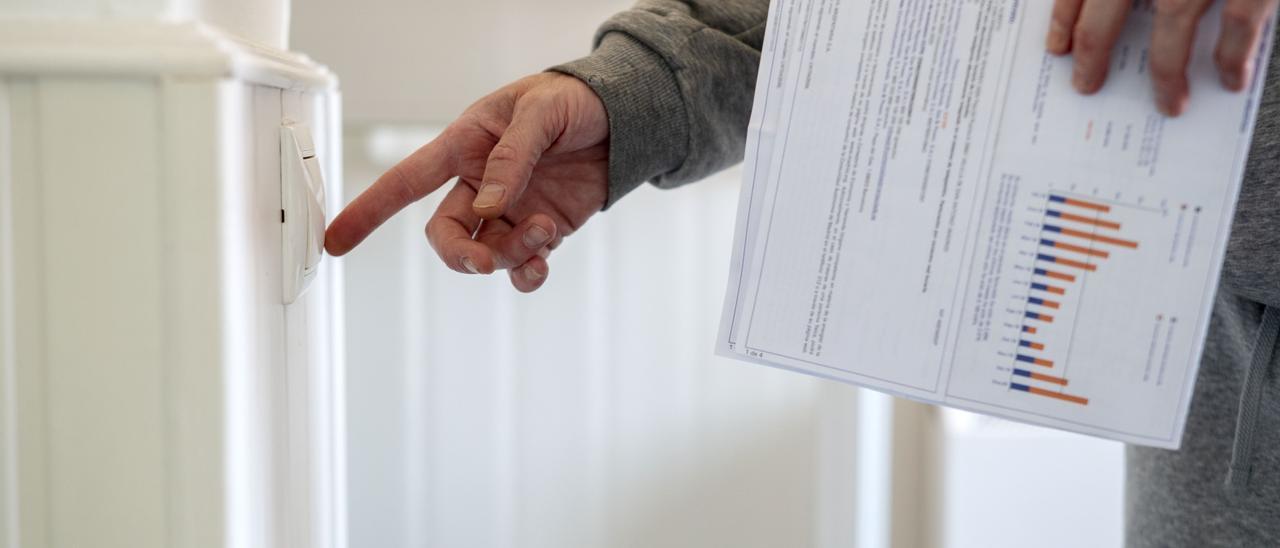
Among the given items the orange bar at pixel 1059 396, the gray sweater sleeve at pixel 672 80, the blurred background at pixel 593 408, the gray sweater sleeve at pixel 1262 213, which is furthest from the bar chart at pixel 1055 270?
the blurred background at pixel 593 408

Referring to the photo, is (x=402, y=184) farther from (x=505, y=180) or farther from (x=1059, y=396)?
(x=1059, y=396)

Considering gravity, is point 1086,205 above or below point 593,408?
above

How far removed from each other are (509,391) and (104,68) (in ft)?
2.19

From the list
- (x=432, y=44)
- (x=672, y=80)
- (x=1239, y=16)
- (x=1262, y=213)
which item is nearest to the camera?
A: (x=1239, y=16)

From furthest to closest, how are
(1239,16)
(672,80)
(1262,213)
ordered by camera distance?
(672,80) → (1262,213) → (1239,16)

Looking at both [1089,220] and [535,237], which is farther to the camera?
[535,237]

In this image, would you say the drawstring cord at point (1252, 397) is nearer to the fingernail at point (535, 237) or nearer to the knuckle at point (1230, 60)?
the knuckle at point (1230, 60)

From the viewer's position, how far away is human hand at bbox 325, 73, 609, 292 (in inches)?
23.0

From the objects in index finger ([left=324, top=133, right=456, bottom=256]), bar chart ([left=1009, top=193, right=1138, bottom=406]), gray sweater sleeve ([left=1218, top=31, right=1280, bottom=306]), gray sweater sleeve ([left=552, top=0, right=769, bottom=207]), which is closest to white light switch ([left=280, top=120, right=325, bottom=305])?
index finger ([left=324, top=133, right=456, bottom=256])

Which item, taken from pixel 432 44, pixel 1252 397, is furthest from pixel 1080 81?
pixel 432 44

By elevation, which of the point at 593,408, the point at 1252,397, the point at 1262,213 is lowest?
the point at 593,408

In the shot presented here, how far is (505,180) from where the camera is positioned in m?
0.58

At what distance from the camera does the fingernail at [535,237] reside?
0.61 m

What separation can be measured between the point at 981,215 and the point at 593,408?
0.63m
